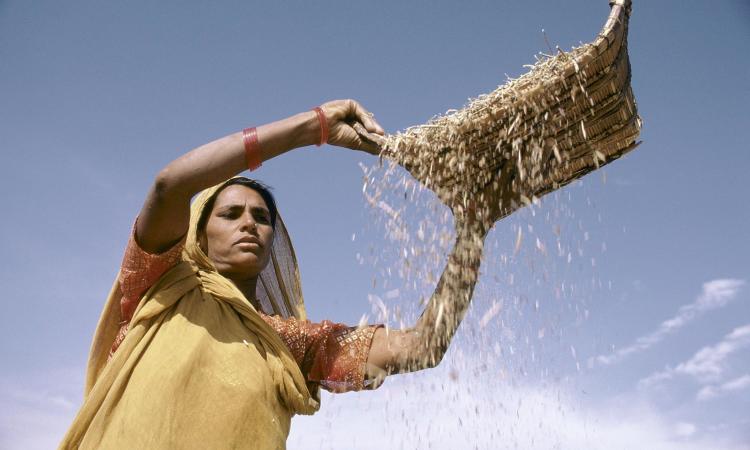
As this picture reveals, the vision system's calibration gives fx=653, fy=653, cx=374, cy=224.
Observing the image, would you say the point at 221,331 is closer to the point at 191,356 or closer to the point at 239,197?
the point at 191,356

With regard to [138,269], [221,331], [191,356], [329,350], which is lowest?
[191,356]

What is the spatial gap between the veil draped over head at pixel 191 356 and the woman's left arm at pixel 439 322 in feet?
1.57

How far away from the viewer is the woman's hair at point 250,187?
364 cm

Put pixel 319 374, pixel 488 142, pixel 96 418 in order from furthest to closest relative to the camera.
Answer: pixel 319 374
pixel 488 142
pixel 96 418

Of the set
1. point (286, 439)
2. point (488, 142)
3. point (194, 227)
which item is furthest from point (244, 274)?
point (488, 142)

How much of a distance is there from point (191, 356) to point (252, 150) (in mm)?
924

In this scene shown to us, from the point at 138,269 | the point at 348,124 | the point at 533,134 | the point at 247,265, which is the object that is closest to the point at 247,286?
the point at 247,265

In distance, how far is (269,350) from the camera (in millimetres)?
3117

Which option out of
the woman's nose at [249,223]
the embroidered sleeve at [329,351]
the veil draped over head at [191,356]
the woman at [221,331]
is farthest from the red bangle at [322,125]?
the embroidered sleeve at [329,351]

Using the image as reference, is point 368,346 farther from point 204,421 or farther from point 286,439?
point 204,421

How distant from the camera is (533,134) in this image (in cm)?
324

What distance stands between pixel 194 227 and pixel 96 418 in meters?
1.20

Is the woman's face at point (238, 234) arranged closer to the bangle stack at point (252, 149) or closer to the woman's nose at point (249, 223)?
the woman's nose at point (249, 223)

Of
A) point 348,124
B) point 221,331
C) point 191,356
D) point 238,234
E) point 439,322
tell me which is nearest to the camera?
point 191,356
